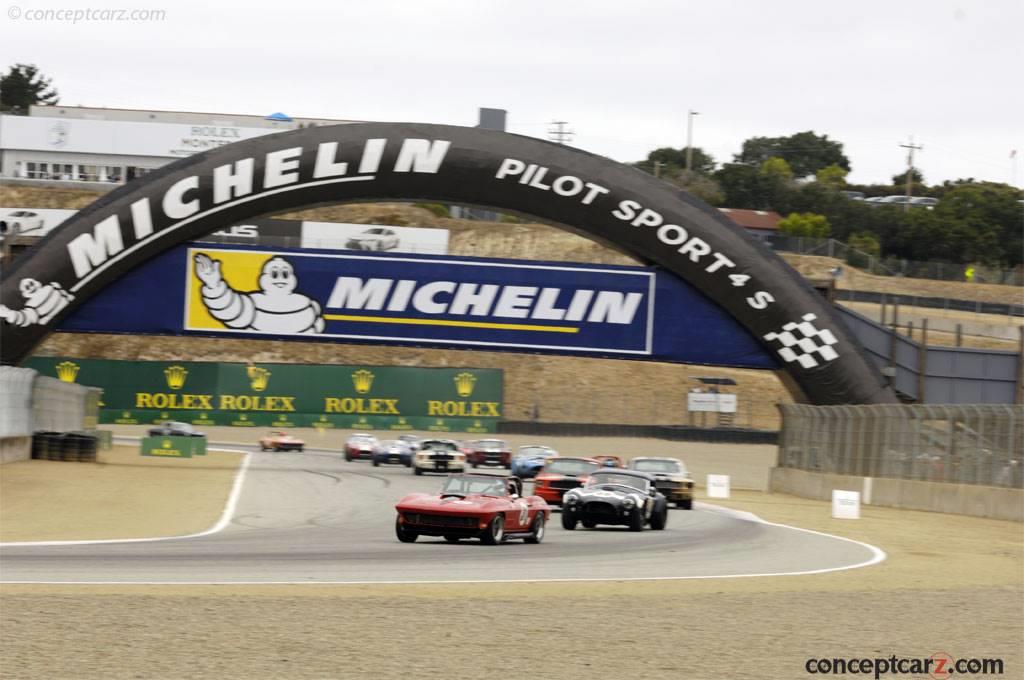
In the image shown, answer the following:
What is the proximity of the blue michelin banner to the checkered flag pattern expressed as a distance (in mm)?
542

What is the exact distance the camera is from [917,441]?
29.4 meters

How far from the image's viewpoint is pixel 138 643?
9883 mm

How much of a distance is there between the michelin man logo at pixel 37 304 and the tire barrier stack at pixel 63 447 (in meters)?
4.91

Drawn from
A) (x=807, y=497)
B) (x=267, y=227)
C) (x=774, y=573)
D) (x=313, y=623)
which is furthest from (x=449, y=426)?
(x=313, y=623)

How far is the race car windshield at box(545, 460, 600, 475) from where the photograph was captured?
3064 cm

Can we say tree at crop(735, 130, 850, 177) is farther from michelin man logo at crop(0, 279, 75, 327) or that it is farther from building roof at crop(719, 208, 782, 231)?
michelin man logo at crop(0, 279, 75, 327)

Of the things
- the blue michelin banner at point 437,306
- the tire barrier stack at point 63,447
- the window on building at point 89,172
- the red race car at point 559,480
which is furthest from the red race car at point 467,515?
the window on building at point 89,172

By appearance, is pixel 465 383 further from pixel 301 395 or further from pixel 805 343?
pixel 805 343

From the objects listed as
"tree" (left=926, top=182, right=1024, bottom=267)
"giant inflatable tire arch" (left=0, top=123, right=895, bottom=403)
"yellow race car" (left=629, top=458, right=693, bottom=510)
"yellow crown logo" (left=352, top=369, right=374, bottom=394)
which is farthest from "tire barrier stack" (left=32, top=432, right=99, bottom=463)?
"tree" (left=926, top=182, right=1024, bottom=267)

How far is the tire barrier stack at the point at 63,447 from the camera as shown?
107ft

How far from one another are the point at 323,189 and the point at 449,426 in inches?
1619

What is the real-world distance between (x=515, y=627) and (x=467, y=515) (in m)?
7.53

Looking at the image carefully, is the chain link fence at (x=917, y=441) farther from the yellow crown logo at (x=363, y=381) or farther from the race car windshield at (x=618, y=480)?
the yellow crown logo at (x=363, y=381)

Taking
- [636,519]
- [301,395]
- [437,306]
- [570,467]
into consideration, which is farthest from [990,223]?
[636,519]
